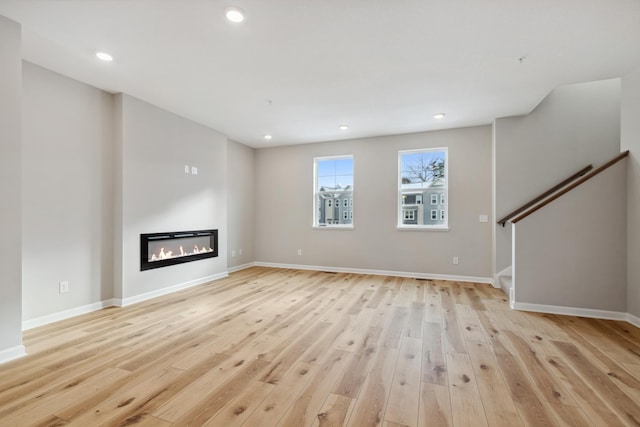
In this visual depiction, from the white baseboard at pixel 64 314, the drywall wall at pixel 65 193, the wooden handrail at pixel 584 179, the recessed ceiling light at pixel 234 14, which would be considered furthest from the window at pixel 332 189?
the recessed ceiling light at pixel 234 14

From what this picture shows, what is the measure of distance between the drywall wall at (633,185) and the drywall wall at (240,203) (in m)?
5.85

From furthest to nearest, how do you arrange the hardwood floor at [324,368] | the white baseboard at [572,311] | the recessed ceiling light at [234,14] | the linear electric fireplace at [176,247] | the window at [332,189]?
the window at [332,189]
the linear electric fireplace at [176,247]
the white baseboard at [572,311]
the recessed ceiling light at [234,14]
the hardwood floor at [324,368]

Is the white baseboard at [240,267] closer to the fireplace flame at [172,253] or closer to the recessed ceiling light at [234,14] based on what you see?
the fireplace flame at [172,253]

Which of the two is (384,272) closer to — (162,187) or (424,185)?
(424,185)

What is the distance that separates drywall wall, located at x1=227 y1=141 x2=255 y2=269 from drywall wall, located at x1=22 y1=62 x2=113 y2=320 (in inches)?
92.0

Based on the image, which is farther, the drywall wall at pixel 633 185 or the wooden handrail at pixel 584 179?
the wooden handrail at pixel 584 179

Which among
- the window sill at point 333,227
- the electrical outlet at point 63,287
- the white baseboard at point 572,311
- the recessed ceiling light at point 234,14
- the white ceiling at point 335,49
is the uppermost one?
the white ceiling at point 335,49

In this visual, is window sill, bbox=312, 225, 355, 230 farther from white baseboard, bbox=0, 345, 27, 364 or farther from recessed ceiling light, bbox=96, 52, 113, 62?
white baseboard, bbox=0, 345, 27, 364

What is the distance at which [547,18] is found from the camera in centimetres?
219

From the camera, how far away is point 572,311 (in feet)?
10.7

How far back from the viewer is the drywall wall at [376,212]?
4945 millimetres

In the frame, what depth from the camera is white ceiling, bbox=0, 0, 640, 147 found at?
2113 millimetres

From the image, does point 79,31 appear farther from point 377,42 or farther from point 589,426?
point 589,426

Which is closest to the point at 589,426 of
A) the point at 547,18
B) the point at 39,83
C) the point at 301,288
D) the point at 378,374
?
the point at 378,374
